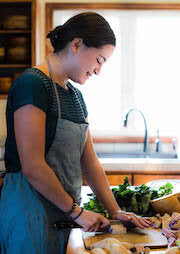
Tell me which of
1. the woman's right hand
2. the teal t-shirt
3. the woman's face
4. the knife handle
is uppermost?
the woman's face

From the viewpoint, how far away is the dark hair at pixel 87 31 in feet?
3.88

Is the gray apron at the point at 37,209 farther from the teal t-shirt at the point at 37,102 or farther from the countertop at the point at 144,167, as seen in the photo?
the countertop at the point at 144,167

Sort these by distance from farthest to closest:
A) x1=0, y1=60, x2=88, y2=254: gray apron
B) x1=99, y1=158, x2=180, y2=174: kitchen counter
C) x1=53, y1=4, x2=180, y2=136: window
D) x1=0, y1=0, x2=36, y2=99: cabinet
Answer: x1=53, y1=4, x2=180, y2=136: window
x1=0, y1=0, x2=36, y2=99: cabinet
x1=99, y1=158, x2=180, y2=174: kitchen counter
x1=0, y1=60, x2=88, y2=254: gray apron

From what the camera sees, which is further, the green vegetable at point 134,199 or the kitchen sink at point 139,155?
the kitchen sink at point 139,155

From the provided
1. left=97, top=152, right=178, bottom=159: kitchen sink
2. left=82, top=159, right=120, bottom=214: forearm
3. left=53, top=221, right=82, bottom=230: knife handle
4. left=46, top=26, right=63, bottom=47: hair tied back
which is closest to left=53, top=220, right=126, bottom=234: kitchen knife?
left=53, top=221, right=82, bottom=230: knife handle

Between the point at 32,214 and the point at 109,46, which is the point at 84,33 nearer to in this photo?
the point at 109,46

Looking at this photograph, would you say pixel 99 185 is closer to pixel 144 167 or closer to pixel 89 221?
pixel 89 221

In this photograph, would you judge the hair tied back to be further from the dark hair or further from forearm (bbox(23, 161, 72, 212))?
forearm (bbox(23, 161, 72, 212))

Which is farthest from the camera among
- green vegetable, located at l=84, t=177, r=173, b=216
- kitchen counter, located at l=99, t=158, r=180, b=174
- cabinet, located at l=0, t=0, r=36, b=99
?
cabinet, located at l=0, t=0, r=36, b=99

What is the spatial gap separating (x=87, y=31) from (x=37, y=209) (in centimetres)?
61

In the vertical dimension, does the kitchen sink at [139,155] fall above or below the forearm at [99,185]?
below

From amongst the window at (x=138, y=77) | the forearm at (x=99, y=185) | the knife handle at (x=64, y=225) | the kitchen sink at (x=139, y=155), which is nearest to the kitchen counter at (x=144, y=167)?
the kitchen sink at (x=139, y=155)

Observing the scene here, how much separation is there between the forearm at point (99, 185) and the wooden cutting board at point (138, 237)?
16 centimetres

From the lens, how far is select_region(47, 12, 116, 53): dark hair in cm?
118
